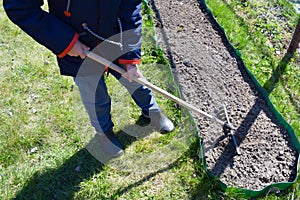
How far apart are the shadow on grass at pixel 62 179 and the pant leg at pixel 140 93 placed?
0.64 metres

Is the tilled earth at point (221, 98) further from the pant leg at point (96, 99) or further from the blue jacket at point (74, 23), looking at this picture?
the blue jacket at point (74, 23)

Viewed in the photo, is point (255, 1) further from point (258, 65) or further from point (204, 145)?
point (204, 145)

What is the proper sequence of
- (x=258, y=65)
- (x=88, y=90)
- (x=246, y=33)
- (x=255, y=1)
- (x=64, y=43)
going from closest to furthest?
(x=64, y=43) → (x=88, y=90) → (x=258, y=65) → (x=246, y=33) → (x=255, y=1)

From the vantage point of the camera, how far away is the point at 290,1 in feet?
15.4

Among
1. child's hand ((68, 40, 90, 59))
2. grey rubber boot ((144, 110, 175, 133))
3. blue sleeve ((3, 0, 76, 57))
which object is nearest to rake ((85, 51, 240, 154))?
child's hand ((68, 40, 90, 59))

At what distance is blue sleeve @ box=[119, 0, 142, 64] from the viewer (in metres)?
2.38

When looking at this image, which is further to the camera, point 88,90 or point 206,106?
point 206,106

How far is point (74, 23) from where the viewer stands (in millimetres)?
2305

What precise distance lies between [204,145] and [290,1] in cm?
256

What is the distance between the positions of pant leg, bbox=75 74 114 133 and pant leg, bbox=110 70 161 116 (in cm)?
15

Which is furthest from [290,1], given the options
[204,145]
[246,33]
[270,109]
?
[204,145]

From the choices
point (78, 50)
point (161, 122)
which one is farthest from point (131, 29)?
point (161, 122)

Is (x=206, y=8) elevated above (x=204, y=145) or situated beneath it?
elevated above

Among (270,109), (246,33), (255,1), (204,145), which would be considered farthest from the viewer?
(255,1)
